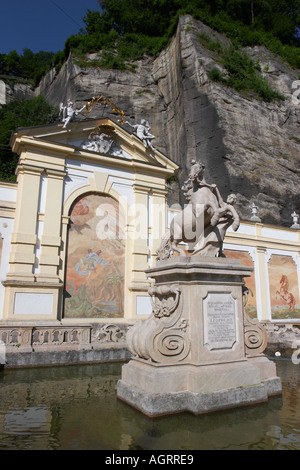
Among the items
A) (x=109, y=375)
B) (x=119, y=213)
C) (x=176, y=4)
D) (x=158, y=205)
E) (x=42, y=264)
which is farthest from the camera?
(x=176, y=4)

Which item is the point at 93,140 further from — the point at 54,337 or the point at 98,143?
the point at 54,337

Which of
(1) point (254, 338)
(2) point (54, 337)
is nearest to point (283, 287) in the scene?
(2) point (54, 337)

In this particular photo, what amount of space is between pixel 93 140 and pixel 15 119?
69.9ft

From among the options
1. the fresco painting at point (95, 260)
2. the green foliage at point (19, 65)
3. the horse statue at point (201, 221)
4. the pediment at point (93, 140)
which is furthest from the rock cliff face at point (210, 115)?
the horse statue at point (201, 221)

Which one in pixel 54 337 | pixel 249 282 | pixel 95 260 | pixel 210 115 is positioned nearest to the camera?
pixel 54 337

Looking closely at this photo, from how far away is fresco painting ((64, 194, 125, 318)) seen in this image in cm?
1196

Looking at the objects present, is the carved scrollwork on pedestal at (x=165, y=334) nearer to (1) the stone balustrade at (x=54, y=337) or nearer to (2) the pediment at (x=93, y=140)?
(1) the stone balustrade at (x=54, y=337)

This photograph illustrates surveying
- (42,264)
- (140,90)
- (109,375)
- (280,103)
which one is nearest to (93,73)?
(140,90)

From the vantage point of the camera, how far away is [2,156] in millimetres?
27094

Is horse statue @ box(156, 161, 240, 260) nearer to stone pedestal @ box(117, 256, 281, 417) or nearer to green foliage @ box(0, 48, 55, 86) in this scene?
stone pedestal @ box(117, 256, 281, 417)

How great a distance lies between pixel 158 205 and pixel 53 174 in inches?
185

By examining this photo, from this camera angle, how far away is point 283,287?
17.2 metres

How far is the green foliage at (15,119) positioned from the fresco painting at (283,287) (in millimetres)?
20735

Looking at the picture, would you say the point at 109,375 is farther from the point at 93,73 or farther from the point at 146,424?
the point at 93,73
